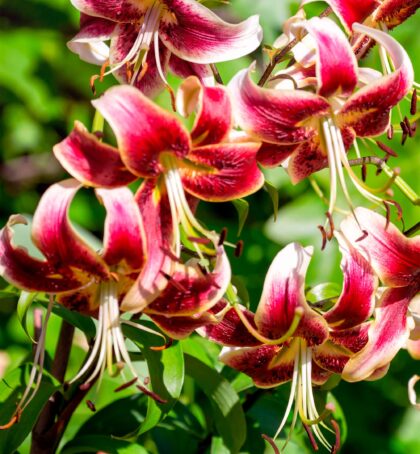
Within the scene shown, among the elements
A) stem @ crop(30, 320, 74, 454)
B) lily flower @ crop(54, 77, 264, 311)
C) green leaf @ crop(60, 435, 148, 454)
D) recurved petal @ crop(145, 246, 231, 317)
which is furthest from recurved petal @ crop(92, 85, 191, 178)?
green leaf @ crop(60, 435, 148, 454)

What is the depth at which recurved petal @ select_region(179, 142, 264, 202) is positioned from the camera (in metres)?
1.08

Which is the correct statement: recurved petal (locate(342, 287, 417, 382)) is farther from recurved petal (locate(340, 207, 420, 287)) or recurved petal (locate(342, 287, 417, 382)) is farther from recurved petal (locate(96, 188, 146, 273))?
recurved petal (locate(96, 188, 146, 273))

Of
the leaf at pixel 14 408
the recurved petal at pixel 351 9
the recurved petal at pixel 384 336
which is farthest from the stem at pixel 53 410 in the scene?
the recurved petal at pixel 351 9

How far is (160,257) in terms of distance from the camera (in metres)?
1.07

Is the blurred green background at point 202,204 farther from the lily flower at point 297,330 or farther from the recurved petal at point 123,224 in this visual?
the recurved petal at point 123,224

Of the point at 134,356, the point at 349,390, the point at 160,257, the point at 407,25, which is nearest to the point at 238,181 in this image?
the point at 160,257

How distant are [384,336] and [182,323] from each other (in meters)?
0.23

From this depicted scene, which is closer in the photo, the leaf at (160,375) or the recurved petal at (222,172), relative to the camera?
the recurved petal at (222,172)

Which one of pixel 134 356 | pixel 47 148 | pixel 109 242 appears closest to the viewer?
pixel 109 242

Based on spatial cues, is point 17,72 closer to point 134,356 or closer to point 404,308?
point 134,356

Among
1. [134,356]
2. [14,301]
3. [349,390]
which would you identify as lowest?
[349,390]

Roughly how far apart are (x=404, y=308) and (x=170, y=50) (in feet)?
1.35

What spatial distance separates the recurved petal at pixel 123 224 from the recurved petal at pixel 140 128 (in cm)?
3

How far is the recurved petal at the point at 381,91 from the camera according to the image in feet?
3.60
